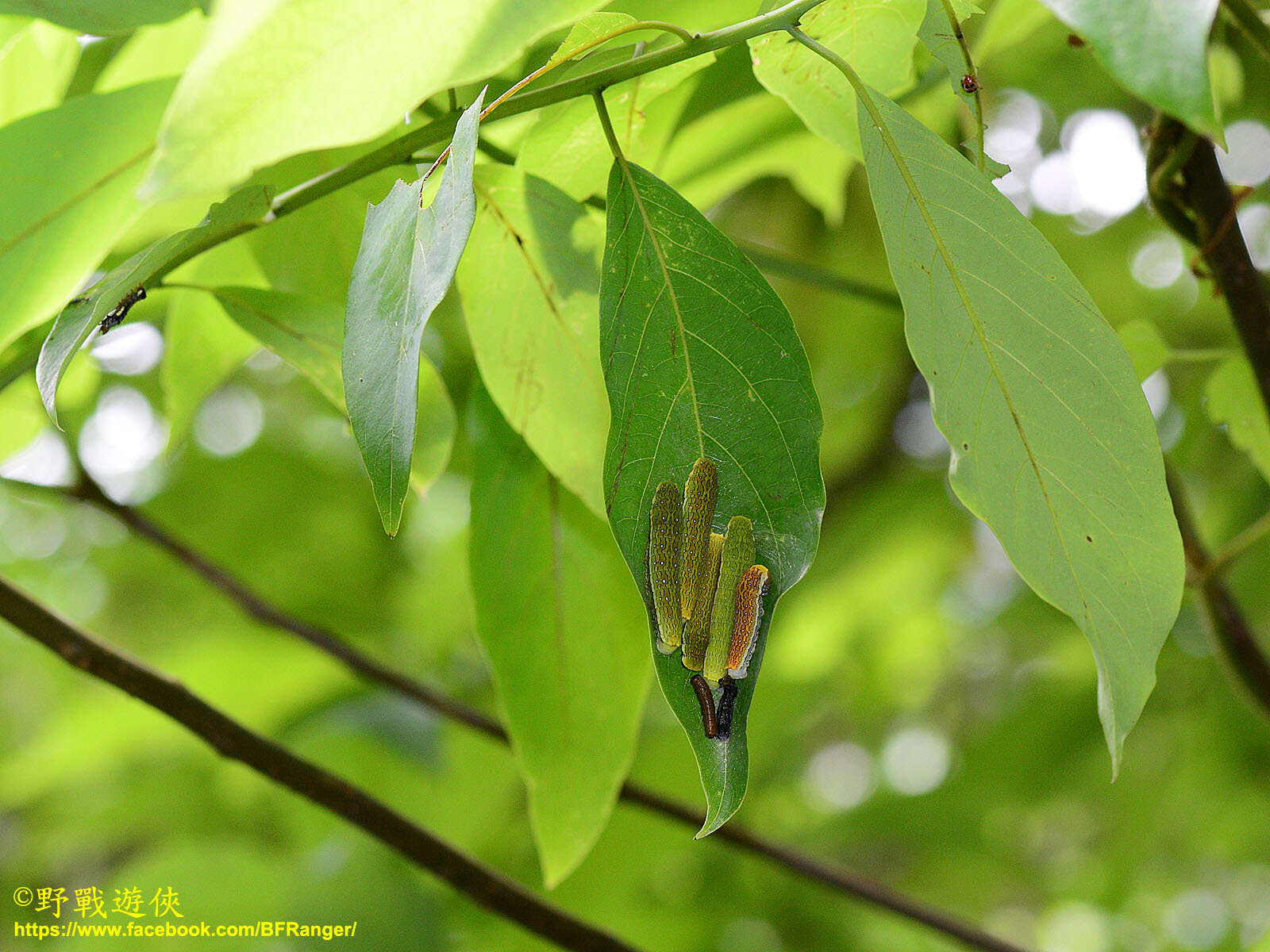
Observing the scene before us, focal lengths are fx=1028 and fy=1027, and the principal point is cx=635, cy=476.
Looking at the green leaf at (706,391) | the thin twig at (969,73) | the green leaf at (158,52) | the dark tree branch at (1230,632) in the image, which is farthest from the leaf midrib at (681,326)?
the dark tree branch at (1230,632)

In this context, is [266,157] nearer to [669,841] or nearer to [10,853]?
[669,841]

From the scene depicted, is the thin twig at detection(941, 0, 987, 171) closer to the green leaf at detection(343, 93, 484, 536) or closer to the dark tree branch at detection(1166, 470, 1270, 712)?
the green leaf at detection(343, 93, 484, 536)

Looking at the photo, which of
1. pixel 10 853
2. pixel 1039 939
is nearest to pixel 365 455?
pixel 10 853

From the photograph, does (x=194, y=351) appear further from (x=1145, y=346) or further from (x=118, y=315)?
(x=1145, y=346)

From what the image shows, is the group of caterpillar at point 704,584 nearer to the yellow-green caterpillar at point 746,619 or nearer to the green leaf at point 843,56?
the yellow-green caterpillar at point 746,619

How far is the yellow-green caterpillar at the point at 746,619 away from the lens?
30 cm

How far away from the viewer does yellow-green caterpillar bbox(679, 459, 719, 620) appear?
1.00 feet

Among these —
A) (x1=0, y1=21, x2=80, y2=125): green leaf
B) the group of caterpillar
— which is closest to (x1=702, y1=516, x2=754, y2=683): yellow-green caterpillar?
the group of caterpillar

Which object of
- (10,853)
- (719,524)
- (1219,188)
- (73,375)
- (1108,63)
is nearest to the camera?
(1108,63)

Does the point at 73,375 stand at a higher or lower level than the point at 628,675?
higher

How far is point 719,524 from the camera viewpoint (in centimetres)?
31

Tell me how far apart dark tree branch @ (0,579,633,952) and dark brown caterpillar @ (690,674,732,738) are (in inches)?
10.0

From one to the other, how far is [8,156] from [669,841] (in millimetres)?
877

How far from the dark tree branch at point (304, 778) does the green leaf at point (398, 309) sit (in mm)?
254
